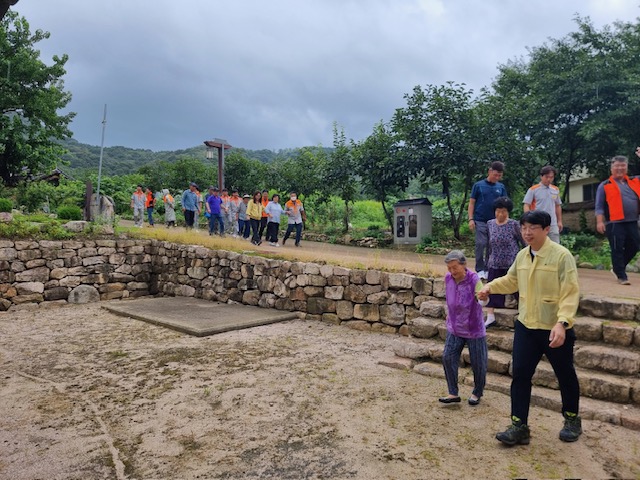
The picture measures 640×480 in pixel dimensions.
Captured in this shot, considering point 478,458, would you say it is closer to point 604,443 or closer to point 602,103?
point 604,443

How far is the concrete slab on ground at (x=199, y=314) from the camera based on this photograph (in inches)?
279

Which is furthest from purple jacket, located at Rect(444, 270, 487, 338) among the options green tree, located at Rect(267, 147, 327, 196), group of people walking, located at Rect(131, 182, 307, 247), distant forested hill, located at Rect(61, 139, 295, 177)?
distant forested hill, located at Rect(61, 139, 295, 177)

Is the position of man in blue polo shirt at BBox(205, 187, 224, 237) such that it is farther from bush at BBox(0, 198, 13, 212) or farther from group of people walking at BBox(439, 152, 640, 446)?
group of people walking at BBox(439, 152, 640, 446)

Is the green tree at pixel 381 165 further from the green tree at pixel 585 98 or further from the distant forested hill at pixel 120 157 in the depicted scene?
the distant forested hill at pixel 120 157

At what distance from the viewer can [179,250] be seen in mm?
10797

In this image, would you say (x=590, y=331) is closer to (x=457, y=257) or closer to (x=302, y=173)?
(x=457, y=257)

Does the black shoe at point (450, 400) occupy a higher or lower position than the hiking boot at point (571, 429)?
lower

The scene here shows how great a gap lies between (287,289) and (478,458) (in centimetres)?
548

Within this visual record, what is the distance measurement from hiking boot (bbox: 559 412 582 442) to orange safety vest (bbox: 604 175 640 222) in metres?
3.62

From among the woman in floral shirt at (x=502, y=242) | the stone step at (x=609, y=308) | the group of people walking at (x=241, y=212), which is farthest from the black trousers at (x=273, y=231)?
the stone step at (x=609, y=308)

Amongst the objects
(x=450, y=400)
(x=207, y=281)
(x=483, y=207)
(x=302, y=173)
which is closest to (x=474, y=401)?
(x=450, y=400)

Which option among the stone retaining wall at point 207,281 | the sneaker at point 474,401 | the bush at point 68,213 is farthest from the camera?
the bush at point 68,213

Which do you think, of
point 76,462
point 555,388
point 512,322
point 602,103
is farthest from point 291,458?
point 602,103

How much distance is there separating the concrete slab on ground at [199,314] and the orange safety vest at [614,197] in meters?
5.03
